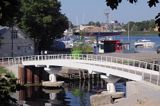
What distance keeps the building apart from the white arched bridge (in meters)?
11.3

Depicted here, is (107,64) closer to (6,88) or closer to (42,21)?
(42,21)

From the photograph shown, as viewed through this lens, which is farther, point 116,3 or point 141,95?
point 141,95

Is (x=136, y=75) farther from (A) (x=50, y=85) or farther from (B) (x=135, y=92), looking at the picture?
(A) (x=50, y=85)

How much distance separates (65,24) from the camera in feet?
297

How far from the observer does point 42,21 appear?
285 feet

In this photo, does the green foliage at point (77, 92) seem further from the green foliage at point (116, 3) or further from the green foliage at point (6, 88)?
the green foliage at point (116, 3)

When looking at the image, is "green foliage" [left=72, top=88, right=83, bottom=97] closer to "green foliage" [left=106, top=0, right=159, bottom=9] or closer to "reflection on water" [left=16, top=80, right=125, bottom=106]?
"reflection on water" [left=16, top=80, right=125, bottom=106]

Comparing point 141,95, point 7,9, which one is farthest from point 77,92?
point 7,9

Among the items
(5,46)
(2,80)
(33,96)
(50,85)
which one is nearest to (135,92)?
(33,96)

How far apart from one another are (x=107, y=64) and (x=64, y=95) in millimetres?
7950

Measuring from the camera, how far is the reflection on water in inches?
2079

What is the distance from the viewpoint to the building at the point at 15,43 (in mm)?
83375

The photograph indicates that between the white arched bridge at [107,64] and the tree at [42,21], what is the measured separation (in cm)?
1575

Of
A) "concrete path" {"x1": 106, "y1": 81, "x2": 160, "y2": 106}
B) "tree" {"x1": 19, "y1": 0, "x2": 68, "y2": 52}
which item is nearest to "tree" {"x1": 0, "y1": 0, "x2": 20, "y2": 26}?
"concrete path" {"x1": 106, "y1": 81, "x2": 160, "y2": 106}
